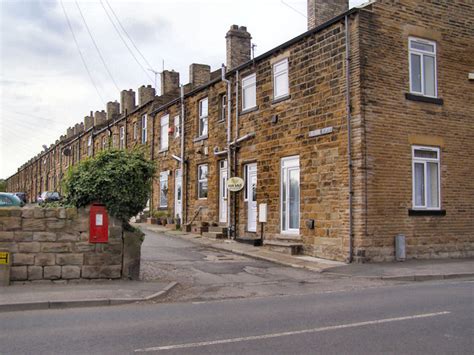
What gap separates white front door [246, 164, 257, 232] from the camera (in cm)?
1945

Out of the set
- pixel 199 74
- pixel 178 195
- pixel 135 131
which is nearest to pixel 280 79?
pixel 178 195

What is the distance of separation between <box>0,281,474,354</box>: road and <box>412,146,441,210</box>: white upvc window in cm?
619

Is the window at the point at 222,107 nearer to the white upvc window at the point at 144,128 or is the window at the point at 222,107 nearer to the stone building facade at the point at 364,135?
the stone building facade at the point at 364,135

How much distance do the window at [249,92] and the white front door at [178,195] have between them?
6639 millimetres

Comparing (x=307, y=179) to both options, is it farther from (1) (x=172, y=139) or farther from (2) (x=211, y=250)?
(1) (x=172, y=139)

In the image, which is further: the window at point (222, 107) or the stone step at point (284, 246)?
the window at point (222, 107)

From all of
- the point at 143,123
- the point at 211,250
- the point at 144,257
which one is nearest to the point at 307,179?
the point at 211,250

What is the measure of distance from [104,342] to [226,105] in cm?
1637

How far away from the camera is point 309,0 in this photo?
1800cm

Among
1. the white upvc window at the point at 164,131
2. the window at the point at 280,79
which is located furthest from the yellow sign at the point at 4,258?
the white upvc window at the point at 164,131

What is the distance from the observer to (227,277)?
1253cm

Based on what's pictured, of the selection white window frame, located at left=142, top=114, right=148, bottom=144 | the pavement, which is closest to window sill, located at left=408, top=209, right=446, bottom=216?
the pavement

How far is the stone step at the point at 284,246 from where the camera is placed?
16.1m

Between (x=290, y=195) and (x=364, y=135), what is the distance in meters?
3.91
